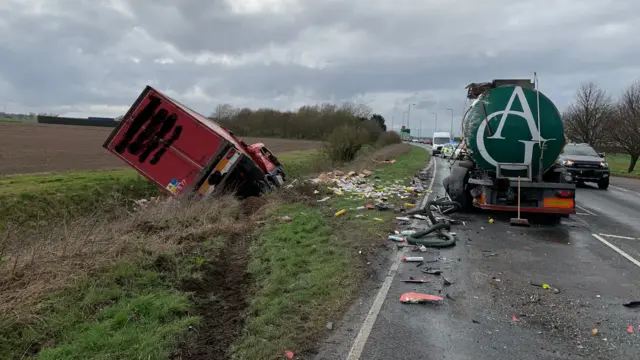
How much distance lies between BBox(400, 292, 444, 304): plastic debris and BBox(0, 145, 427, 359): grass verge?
1.95 ft

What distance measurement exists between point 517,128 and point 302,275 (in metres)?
5.97

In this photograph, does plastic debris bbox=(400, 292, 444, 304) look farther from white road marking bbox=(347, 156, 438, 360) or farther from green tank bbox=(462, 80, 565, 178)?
green tank bbox=(462, 80, 565, 178)

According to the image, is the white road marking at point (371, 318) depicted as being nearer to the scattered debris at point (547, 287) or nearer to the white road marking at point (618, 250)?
the scattered debris at point (547, 287)

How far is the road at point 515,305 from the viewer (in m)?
3.84

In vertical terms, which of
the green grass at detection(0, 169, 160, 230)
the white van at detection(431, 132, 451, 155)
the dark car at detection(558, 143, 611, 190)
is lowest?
the green grass at detection(0, 169, 160, 230)

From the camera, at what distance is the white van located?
145ft

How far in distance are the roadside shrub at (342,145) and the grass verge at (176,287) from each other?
16207mm

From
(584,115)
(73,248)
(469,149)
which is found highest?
(584,115)

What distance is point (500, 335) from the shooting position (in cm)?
410

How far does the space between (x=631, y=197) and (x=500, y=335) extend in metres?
14.2

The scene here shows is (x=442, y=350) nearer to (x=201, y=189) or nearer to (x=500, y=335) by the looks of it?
(x=500, y=335)

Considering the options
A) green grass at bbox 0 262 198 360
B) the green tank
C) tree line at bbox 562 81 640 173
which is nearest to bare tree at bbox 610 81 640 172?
tree line at bbox 562 81 640 173

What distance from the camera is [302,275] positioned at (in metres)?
5.61

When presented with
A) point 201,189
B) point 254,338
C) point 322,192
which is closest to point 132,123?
point 201,189
